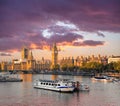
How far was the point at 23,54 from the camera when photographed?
14062 centimetres

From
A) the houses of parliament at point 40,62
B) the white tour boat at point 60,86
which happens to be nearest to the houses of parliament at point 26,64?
the houses of parliament at point 40,62

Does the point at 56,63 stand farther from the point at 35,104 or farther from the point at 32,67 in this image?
the point at 35,104

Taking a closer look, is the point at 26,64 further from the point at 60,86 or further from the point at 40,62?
the point at 60,86

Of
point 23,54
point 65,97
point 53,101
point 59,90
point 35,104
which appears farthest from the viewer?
point 23,54

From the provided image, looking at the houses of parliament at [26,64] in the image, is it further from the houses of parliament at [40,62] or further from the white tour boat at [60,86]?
the white tour boat at [60,86]

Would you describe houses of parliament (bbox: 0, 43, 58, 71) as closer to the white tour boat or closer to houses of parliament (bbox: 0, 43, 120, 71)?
houses of parliament (bbox: 0, 43, 120, 71)

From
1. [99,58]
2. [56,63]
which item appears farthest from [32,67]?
[99,58]

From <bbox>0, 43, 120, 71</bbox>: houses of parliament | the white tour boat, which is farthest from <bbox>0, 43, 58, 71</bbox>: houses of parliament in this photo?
the white tour boat

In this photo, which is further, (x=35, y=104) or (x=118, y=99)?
(x=118, y=99)

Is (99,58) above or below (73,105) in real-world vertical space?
above

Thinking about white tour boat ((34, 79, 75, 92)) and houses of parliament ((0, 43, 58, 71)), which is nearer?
white tour boat ((34, 79, 75, 92))

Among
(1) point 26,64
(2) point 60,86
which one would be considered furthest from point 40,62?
(2) point 60,86

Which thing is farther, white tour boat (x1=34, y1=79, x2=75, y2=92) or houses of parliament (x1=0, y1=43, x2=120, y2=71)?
houses of parliament (x1=0, y1=43, x2=120, y2=71)

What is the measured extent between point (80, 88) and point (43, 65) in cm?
10806
